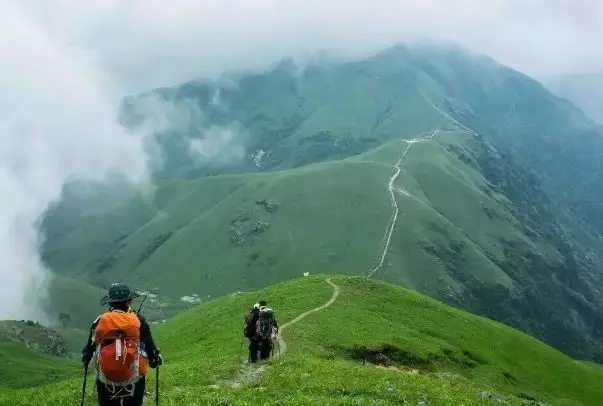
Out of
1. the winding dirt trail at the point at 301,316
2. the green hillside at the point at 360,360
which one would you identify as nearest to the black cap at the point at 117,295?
the green hillside at the point at 360,360

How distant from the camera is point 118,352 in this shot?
16828 mm

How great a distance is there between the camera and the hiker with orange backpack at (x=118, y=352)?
55.4 feet

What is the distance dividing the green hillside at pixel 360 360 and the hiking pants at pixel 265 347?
976 mm

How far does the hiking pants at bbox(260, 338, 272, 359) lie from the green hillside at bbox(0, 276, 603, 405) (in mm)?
976

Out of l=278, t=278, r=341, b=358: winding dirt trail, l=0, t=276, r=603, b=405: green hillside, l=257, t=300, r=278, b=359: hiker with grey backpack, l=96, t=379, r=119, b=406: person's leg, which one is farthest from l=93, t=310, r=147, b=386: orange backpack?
l=278, t=278, r=341, b=358: winding dirt trail

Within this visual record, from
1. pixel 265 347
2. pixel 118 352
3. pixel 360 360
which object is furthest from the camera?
pixel 360 360

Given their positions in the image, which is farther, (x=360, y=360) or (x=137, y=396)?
(x=360, y=360)

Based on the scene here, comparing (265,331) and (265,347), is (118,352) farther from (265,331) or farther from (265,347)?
(265,347)

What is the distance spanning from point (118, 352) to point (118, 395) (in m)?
1.46

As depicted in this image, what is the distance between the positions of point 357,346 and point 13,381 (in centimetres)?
11307

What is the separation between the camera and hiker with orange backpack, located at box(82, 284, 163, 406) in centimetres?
1689

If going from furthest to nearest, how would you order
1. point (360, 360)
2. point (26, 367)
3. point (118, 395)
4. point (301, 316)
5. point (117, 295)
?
point (26, 367), point (301, 316), point (360, 360), point (117, 295), point (118, 395)

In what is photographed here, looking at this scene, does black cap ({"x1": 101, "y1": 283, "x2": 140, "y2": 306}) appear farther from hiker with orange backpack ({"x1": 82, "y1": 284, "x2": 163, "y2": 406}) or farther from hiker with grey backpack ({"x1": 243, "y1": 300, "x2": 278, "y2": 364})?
hiker with grey backpack ({"x1": 243, "y1": 300, "x2": 278, "y2": 364})

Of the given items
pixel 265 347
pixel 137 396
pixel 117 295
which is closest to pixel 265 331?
pixel 265 347
